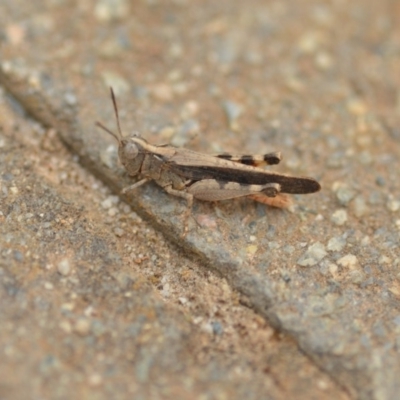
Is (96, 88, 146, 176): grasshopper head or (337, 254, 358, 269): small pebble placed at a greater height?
(96, 88, 146, 176): grasshopper head

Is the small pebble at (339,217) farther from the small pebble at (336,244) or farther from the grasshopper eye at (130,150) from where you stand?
the grasshopper eye at (130,150)

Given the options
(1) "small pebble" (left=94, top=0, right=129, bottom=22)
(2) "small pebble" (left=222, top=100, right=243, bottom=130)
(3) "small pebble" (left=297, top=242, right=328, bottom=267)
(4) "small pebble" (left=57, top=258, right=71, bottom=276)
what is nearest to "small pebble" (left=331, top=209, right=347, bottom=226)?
(3) "small pebble" (left=297, top=242, right=328, bottom=267)

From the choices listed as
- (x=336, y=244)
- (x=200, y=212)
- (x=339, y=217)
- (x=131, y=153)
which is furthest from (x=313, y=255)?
(x=131, y=153)

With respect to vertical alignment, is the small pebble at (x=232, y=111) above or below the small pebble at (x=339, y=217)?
above

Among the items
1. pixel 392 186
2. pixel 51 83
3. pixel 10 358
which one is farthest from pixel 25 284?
pixel 392 186

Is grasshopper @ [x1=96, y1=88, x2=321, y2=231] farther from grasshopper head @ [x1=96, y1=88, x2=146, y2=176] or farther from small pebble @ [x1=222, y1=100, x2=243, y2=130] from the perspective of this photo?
small pebble @ [x1=222, y1=100, x2=243, y2=130]

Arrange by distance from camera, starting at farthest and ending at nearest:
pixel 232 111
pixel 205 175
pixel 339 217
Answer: pixel 232 111 → pixel 339 217 → pixel 205 175

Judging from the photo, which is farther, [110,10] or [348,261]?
[110,10]

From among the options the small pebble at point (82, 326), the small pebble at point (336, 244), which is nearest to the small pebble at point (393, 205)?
the small pebble at point (336, 244)

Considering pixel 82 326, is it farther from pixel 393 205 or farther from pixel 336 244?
pixel 393 205
